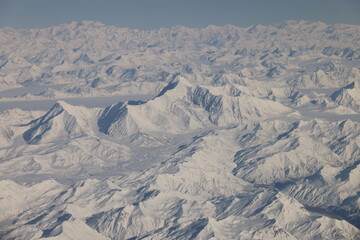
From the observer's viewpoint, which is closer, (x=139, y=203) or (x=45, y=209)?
(x=139, y=203)

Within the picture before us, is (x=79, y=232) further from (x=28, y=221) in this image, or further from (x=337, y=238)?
(x=337, y=238)

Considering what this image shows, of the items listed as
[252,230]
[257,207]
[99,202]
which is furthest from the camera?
[99,202]

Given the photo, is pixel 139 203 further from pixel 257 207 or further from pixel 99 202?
pixel 257 207

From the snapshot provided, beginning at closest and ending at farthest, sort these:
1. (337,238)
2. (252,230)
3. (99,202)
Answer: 1. (252,230)
2. (337,238)
3. (99,202)

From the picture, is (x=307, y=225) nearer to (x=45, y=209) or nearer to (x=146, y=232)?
(x=146, y=232)

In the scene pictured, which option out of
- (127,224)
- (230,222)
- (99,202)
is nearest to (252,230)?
(230,222)

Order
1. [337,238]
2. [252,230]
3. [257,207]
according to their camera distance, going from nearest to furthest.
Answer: [252,230]
[337,238]
[257,207]

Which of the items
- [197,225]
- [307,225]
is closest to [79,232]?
[197,225]

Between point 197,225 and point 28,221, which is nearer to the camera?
point 197,225
